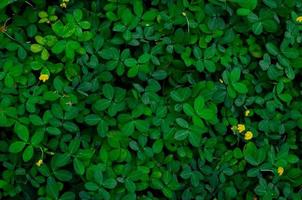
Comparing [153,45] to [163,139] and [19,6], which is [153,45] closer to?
[163,139]

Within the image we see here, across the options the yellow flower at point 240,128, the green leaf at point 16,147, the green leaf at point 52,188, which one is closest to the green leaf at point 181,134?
the yellow flower at point 240,128

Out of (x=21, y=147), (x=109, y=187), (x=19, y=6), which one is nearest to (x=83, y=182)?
(x=109, y=187)

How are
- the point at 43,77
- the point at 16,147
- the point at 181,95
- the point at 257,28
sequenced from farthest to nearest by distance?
the point at 257,28
the point at 181,95
the point at 43,77
the point at 16,147

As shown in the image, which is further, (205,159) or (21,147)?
(205,159)

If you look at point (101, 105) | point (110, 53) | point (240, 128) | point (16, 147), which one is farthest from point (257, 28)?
point (16, 147)

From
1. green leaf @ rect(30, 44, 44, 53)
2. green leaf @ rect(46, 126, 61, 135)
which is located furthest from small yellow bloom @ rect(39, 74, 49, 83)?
green leaf @ rect(46, 126, 61, 135)

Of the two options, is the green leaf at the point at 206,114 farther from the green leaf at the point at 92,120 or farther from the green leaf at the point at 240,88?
the green leaf at the point at 92,120

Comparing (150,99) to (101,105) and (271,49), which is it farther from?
(271,49)

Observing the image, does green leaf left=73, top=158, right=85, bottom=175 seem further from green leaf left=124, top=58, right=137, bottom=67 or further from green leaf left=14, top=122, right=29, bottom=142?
green leaf left=124, top=58, right=137, bottom=67
